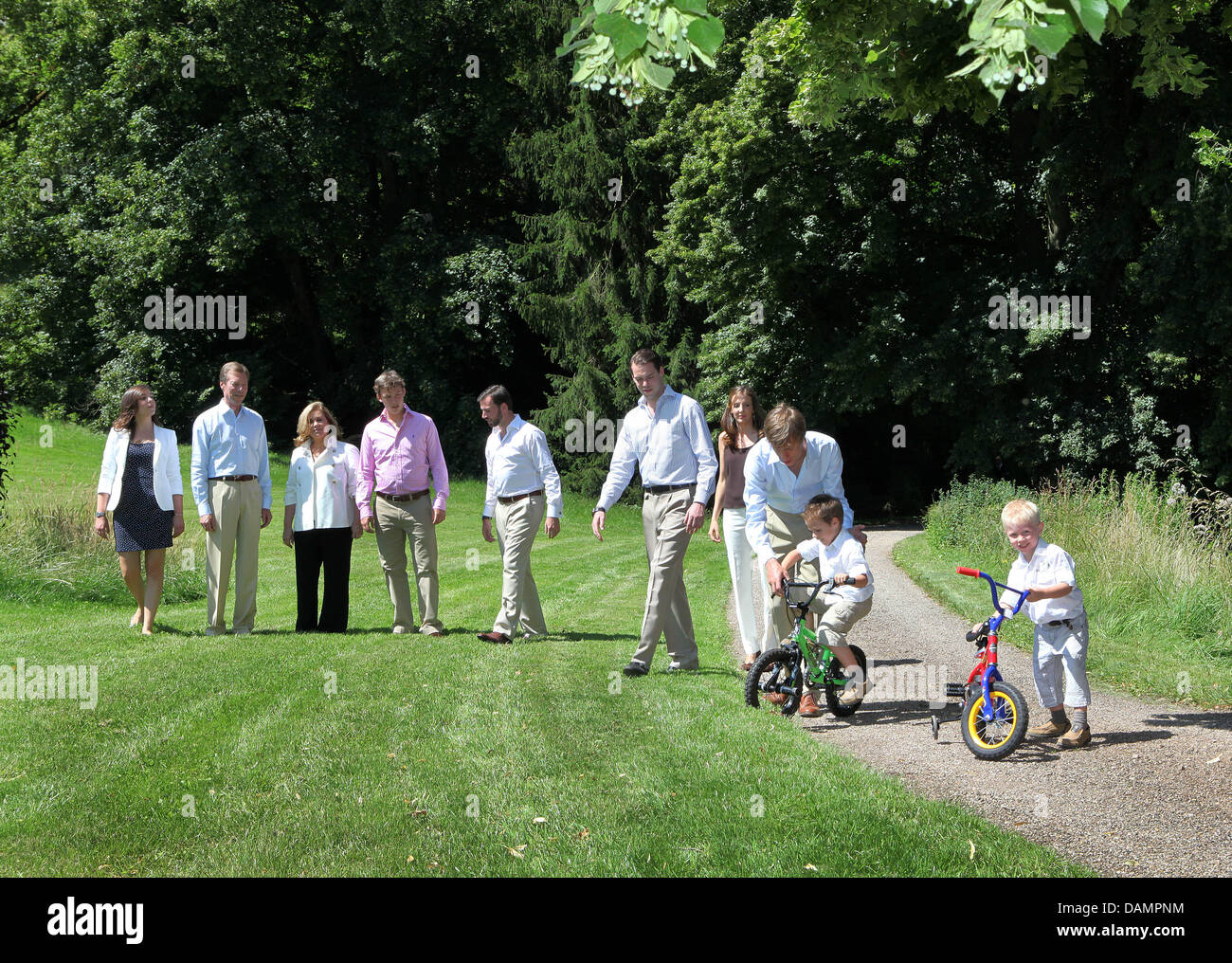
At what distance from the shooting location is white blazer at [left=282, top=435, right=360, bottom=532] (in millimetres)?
10141

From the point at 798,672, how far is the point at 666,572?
1.57m

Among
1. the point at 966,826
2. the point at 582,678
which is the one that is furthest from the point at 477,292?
the point at 966,826

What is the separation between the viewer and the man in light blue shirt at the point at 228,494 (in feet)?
32.1

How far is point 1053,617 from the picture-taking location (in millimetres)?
6352

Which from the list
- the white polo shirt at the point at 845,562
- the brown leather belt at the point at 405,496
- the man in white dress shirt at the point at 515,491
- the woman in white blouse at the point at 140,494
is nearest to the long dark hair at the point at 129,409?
the woman in white blouse at the point at 140,494

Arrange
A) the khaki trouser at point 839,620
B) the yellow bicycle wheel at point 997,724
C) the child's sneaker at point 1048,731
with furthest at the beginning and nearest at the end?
the khaki trouser at point 839,620 → the child's sneaker at point 1048,731 → the yellow bicycle wheel at point 997,724

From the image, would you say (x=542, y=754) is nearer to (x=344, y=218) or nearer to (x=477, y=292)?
(x=477, y=292)

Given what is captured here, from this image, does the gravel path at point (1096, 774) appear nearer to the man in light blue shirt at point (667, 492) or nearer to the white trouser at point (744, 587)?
the white trouser at point (744, 587)

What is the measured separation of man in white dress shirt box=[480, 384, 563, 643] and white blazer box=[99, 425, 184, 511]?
2788 mm

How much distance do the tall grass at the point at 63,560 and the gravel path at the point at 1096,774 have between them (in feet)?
28.1

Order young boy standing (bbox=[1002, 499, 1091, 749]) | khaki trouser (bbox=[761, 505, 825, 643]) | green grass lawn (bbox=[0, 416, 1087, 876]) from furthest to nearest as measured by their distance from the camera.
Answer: khaki trouser (bbox=[761, 505, 825, 643]) → young boy standing (bbox=[1002, 499, 1091, 749]) → green grass lawn (bbox=[0, 416, 1087, 876])

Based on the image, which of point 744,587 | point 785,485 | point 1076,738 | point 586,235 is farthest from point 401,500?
point 586,235

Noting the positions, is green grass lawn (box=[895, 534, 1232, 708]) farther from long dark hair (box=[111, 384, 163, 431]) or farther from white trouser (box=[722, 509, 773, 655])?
long dark hair (box=[111, 384, 163, 431])

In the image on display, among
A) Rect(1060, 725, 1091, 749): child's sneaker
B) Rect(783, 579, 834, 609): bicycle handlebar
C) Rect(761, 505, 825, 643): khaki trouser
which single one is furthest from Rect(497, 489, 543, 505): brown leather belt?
Rect(1060, 725, 1091, 749): child's sneaker
